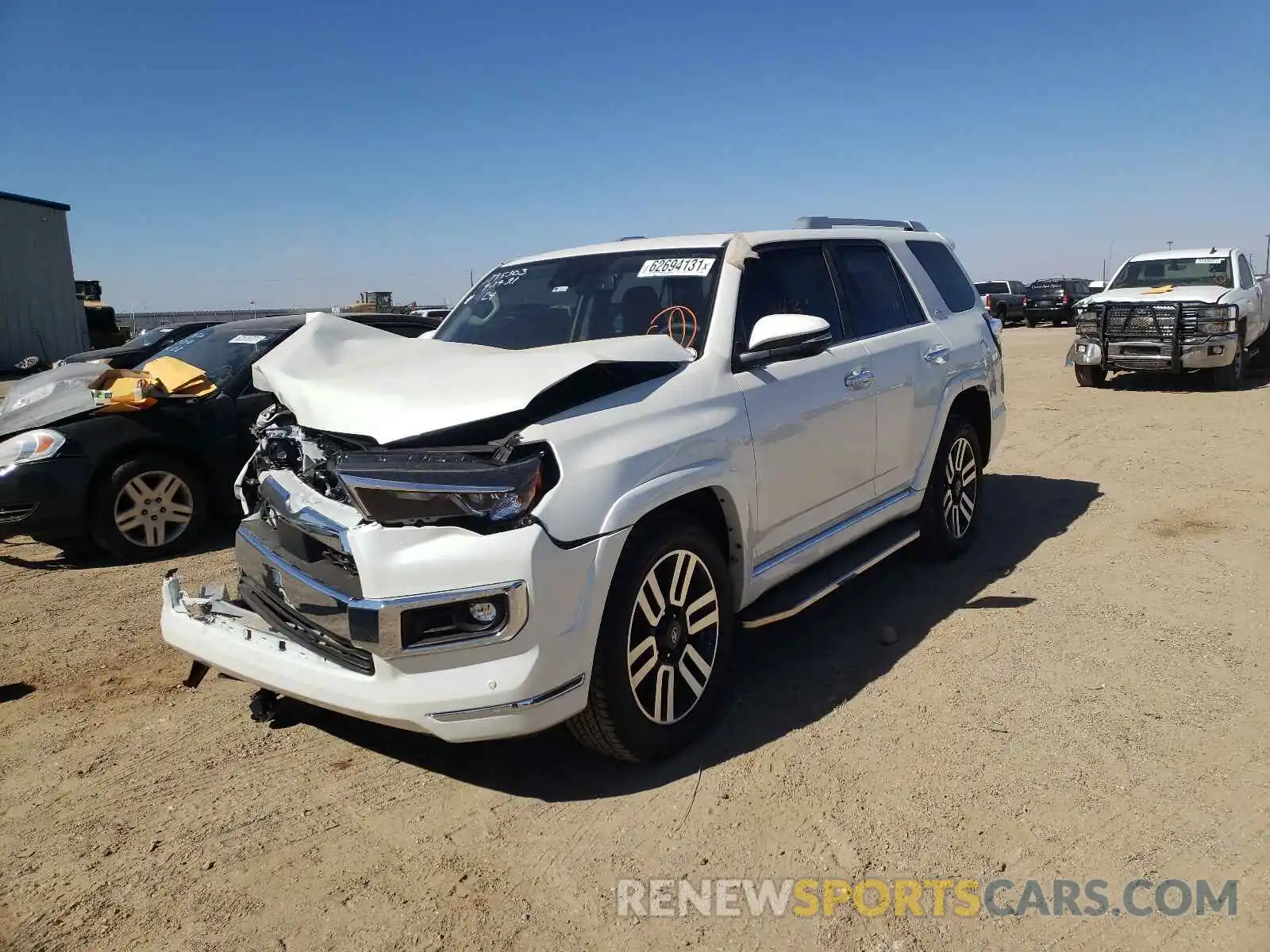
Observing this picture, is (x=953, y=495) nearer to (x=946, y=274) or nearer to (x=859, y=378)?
(x=946, y=274)

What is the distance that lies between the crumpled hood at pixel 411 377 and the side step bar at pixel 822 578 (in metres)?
1.09

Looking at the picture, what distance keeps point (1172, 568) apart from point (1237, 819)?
281cm

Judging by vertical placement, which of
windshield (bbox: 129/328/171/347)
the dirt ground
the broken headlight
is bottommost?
the dirt ground

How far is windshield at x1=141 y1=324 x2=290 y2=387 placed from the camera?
6727 mm

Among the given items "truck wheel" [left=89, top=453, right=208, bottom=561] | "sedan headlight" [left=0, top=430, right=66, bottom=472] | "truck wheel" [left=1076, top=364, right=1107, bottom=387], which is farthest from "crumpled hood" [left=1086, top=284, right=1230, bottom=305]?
"sedan headlight" [left=0, top=430, right=66, bottom=472]

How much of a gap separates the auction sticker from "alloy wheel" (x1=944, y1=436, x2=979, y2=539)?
7.19ft

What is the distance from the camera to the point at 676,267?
4.11 meters

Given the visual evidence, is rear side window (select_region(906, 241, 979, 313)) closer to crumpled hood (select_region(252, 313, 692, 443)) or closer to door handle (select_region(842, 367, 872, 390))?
door handle (select_region(842, 367, 872, 390))

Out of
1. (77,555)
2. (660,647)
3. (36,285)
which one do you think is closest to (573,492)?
(660,647)

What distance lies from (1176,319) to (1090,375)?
1.41 m

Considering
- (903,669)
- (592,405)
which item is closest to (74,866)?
(592,405)

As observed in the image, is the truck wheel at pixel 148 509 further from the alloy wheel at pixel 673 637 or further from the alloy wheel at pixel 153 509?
the alloy wheel at pixel 673 637

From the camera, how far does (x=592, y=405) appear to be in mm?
3139

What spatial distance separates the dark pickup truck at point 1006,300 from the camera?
3500cm
